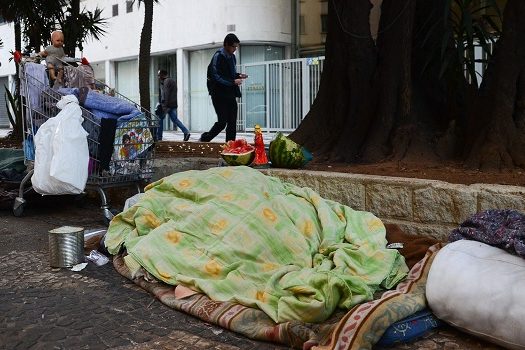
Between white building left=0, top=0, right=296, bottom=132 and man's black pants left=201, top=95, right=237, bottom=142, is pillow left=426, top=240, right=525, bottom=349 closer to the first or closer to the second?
man's black pants left=201, top=95, right=237, bottom=142

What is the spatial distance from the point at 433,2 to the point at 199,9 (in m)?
14.4

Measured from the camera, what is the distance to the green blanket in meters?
3.18

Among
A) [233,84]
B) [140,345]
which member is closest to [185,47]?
[233,84]

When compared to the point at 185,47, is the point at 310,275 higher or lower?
lower

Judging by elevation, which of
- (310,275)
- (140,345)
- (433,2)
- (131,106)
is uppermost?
(433,2)

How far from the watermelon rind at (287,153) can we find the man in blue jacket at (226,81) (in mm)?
3256

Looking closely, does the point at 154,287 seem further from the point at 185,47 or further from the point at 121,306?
the point at 185,47

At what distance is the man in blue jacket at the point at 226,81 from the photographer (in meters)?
8.52

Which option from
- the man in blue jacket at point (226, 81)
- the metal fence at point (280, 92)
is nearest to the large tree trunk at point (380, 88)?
the man in blue jacket at point (226, 81)

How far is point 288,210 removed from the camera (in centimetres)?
408

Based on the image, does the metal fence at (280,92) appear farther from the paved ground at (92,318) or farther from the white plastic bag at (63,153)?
the paved ground at (92,318)

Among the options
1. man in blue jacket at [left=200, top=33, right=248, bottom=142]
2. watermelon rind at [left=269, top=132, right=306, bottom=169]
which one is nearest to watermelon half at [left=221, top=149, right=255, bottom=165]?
watermelon rind at [left=269, top=132, right=306, bottom=169]

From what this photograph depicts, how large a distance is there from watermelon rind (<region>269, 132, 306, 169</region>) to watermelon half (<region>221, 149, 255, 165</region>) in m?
0.24

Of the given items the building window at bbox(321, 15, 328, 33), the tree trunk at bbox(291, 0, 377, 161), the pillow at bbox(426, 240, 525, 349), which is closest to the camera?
the pillow at bbox(426, 240, 525, 349)
